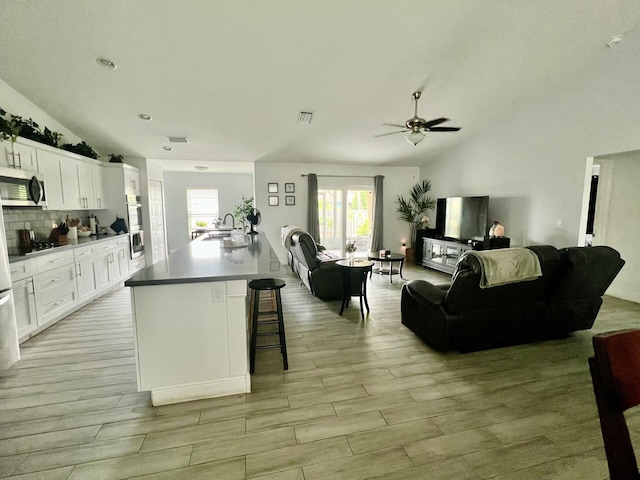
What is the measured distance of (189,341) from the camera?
6.89 ft

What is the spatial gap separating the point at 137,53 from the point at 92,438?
11.8 feet

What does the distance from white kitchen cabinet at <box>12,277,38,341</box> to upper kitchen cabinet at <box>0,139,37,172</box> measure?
1324 mm

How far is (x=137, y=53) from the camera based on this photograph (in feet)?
10.1

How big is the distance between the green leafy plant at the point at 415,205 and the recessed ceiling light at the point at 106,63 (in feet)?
20.9

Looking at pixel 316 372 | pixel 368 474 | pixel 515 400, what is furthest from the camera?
pixel 316 372

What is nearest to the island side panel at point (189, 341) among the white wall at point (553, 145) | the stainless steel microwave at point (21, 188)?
the stainless steel microwave at point (21, 188)

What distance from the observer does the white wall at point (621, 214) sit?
14.4 ft

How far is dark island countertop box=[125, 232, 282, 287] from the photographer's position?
1974 millimetres

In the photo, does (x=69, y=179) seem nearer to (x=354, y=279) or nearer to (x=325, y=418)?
(x=354, y=279)

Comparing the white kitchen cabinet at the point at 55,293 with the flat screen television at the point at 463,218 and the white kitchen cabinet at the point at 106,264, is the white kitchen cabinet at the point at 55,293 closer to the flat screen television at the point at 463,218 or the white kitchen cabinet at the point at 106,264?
the white kitchen cabinet at the point at 106,264

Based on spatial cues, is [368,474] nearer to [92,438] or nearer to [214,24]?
[92,438]

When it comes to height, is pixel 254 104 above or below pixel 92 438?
above

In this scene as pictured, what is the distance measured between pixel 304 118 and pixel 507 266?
3.77 metres

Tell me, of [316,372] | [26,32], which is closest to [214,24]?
[26,32]
